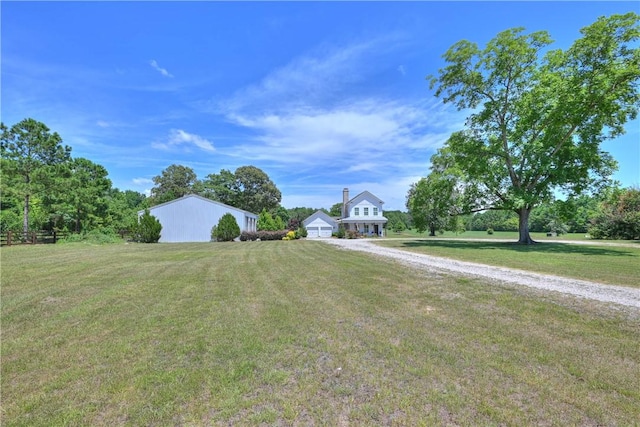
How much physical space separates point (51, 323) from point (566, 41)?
2646 centimetres

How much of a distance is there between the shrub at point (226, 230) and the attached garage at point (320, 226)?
1314 cm

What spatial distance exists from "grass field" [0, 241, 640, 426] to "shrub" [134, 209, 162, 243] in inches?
826

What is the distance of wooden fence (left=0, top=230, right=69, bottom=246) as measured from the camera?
19.7 metres

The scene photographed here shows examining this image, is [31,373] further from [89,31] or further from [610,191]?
[610,191]

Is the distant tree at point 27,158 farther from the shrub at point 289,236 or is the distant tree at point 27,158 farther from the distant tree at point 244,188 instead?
the distant tree at point 244,188

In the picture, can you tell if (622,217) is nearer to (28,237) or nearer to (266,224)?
(266,224)

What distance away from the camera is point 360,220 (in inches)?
1500

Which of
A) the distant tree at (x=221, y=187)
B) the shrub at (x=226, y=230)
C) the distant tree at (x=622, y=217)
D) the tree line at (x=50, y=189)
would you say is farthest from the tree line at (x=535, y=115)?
the distant tree at (x=221, y=187)

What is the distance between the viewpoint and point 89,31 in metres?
9.69

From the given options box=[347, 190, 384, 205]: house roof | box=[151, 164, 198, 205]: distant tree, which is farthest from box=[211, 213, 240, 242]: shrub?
box=[151, 164, 198, 205]: distant tree

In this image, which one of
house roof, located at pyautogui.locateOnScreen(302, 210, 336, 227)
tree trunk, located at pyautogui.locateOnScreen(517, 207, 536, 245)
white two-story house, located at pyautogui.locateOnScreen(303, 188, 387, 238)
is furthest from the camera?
house roof, located at pyautogui.locateOnScreen(302, 210, 336, 227)

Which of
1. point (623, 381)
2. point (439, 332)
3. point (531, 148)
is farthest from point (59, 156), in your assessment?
point (531, 148)

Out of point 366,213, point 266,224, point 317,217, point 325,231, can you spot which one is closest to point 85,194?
point 266,224

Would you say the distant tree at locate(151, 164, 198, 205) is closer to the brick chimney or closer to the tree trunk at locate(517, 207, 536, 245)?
the brick chimney
